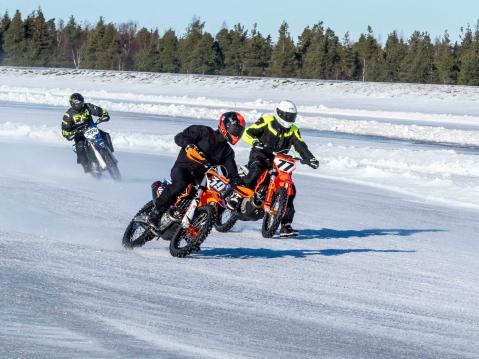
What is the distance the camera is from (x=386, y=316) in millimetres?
8188

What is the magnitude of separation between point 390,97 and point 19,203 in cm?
4953

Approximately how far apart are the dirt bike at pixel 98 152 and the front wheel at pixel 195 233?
26.5 ft

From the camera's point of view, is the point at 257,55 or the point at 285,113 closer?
the point at 285,113

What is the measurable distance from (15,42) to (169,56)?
19880mm

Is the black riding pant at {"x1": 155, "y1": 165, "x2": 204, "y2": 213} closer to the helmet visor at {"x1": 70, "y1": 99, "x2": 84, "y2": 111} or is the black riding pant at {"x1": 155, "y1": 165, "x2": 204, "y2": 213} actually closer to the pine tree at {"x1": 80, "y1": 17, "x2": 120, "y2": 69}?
the helmet visor at {"x1": 70, "y1": 99, "x2": 84, "y2": 111}

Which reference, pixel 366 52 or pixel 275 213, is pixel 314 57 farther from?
pixel 275 213

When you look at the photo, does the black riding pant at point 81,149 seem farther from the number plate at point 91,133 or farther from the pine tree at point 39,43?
the pine tree at point 39,43

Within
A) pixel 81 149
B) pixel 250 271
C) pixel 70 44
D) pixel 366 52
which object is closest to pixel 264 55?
pixel 366 52

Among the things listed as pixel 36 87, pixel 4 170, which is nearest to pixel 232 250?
pixel 4 170

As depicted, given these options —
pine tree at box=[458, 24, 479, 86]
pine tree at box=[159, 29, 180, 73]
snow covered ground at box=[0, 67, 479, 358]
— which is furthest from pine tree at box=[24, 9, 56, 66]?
snow covered ground at box=[0, 67, 479, 358]

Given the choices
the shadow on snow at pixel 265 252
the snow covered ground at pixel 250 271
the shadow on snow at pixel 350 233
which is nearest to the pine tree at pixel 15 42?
the snow covered ground at pixel 250 271

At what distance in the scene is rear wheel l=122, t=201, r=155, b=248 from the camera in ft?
35.4

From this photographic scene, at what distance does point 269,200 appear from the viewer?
512 inches

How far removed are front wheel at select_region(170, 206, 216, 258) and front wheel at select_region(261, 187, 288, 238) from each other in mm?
2437
